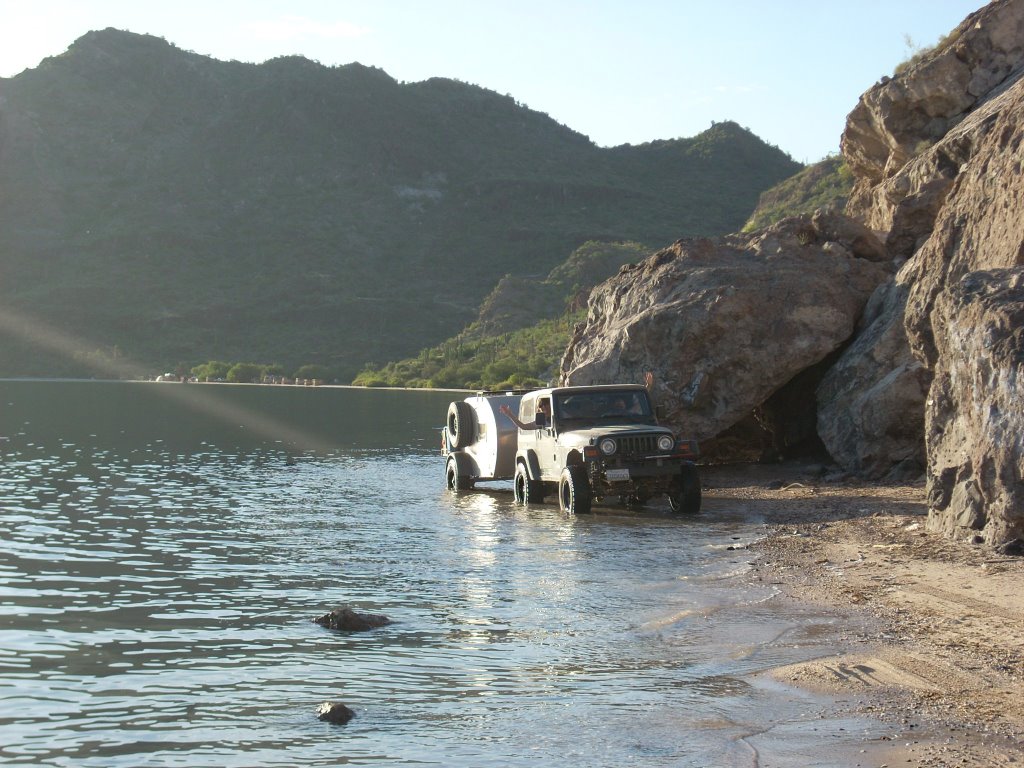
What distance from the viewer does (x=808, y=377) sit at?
89.7ft

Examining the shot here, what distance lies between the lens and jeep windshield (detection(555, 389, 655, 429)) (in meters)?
21.1

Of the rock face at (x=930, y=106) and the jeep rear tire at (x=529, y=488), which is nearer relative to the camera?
the jeep rear tire at (x=529, y=488)

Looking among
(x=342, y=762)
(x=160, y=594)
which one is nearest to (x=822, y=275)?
(x=160, y=594)

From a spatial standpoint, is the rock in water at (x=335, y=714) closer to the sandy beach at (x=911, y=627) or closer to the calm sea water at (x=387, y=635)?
the calm sea water at (x=387, y=635)

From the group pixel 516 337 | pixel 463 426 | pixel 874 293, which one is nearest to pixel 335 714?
pixel 463 426

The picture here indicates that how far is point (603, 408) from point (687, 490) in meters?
2.37

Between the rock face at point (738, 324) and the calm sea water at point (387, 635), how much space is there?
14.8ft

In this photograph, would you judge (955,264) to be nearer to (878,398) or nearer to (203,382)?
(878,398)

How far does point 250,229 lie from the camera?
161250mm

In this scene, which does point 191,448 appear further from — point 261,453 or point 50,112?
point 50,112

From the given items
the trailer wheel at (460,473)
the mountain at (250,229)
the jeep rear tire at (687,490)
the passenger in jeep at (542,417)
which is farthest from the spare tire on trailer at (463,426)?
the mountain at (250,229)

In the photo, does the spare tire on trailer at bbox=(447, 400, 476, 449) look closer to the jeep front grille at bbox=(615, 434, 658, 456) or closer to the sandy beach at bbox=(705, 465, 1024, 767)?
the jeep front grille at bbox=(615, 434, 658, 456)

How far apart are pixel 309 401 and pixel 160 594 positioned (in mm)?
65016

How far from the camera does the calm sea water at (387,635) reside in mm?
7473
